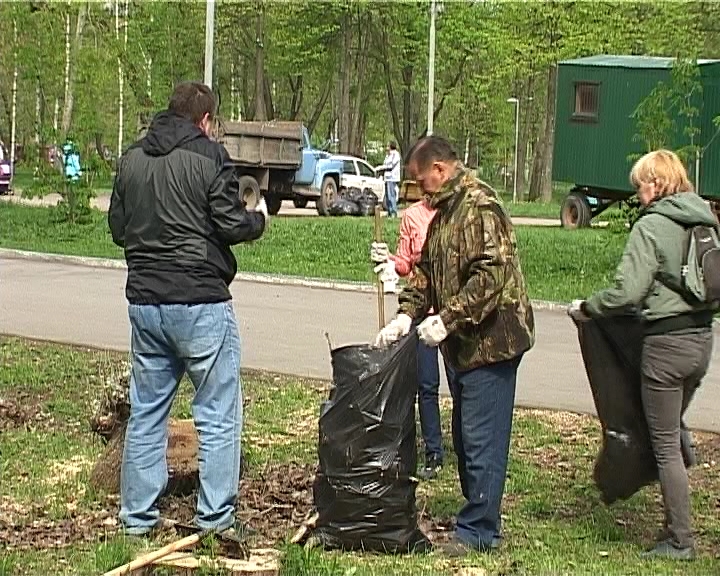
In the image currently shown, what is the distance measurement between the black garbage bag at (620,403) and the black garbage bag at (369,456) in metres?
0.96

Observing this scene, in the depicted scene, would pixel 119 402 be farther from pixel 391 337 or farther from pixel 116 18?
pixel 116 18

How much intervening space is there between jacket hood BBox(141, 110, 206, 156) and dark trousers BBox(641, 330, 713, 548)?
6.63ft

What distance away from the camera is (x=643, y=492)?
21.4 ft

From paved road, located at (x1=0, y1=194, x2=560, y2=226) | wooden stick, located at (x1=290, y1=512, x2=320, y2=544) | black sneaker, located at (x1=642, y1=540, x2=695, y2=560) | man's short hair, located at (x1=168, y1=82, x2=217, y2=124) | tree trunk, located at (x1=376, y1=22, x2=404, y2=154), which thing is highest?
tree trunk, located at (x1=376, y1=22, x2=404, y2=154)

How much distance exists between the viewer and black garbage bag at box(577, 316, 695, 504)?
18.5 feet

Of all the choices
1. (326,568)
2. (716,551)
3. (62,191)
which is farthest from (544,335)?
(62,191)

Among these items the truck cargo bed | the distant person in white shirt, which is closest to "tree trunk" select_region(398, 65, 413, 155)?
the distant person in white shirt

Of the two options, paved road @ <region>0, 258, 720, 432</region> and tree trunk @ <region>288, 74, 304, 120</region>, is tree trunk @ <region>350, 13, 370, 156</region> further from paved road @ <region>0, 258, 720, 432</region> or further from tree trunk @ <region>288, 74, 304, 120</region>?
paved road @ <region>0, 258, 720, 432</region>

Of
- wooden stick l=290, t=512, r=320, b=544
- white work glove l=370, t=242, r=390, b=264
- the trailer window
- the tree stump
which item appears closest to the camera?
wooden stick l=290, t=512, r=320, b=544

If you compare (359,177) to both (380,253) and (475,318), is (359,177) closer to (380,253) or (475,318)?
(380,253)

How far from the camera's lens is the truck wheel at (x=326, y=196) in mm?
30975

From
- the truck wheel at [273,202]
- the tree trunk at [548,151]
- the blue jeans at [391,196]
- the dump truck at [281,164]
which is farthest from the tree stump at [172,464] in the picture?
the tree trunk at [548,151]

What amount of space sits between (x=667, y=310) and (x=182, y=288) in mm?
1923

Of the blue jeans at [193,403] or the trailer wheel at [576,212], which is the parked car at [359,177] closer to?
the trailer wheel at [576,212]
